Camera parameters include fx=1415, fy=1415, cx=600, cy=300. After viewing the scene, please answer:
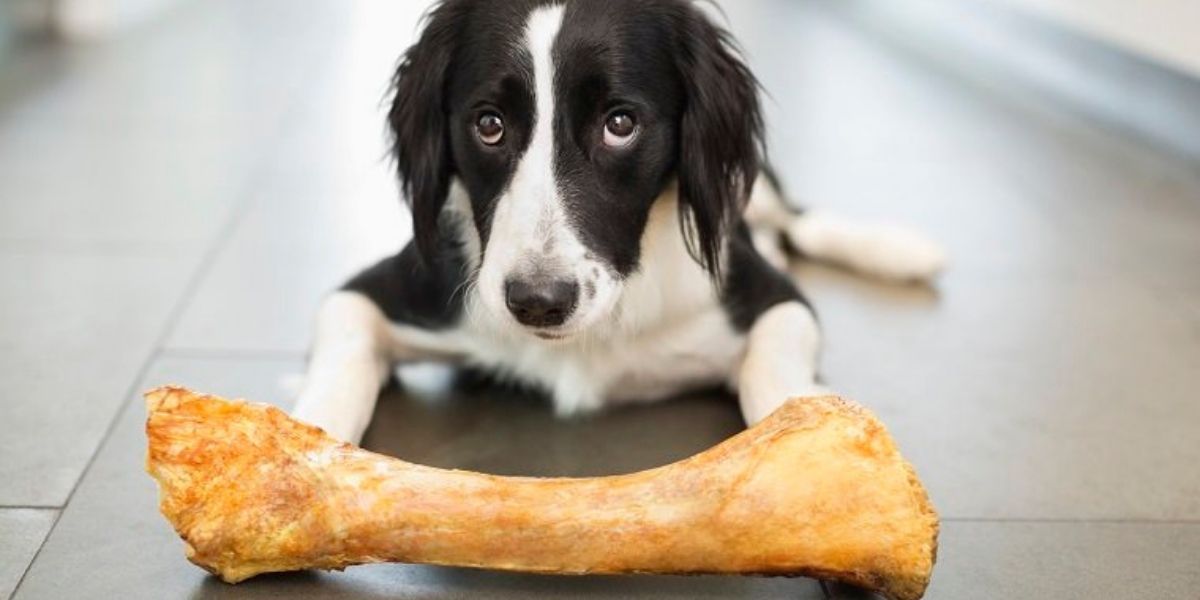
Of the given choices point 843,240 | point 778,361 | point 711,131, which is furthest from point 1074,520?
point 843,240

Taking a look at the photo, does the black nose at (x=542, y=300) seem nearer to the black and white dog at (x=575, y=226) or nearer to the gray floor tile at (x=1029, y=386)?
the black and white dog at (x=575, y=226)

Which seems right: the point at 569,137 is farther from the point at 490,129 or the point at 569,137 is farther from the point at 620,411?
the point at 620,411

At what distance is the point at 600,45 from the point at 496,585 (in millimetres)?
726

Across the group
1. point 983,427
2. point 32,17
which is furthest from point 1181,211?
point 32,17

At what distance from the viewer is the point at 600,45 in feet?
6.19

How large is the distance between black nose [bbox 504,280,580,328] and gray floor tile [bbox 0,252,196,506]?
0.64m

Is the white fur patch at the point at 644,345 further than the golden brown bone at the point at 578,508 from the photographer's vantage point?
Yes

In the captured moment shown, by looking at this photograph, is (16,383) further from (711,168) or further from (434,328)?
(711,168)

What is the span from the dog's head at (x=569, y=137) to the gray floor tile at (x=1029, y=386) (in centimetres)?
45

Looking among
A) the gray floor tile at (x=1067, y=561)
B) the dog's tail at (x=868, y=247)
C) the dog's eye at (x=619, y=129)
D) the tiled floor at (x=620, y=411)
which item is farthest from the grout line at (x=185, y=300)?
the dog's tail at (x=868, y=247)

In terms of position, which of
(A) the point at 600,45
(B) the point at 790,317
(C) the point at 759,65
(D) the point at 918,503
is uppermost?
(A) the point at 600,45

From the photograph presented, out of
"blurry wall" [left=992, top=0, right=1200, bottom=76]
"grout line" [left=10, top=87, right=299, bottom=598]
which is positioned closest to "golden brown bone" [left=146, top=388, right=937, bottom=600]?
"grout line" [left=10, top=87, right=299, bottom=598]

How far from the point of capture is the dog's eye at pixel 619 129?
1.90m

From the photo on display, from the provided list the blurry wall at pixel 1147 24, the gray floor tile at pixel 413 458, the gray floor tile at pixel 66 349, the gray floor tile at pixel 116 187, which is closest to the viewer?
the gray floor tile at pixel 413 458
